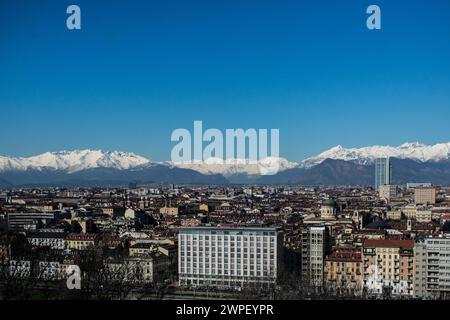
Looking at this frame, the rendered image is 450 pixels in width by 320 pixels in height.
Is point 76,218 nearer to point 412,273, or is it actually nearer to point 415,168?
point 412,273

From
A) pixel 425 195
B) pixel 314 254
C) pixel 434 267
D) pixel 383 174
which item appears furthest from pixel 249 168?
pixel 383 174

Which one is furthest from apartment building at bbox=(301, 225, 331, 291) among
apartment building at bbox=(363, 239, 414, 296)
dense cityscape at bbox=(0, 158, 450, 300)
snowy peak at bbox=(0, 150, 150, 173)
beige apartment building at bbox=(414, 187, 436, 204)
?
beige apartment building at bbox=(414, 187, 436, 204)

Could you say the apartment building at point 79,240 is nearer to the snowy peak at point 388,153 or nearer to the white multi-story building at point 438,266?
the white multi-story building at point 438,266

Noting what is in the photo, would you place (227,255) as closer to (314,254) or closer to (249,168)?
(314,254)

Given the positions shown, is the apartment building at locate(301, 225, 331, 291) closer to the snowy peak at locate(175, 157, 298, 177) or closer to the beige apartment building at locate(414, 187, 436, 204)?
the snowy peak at locate(175, 157, 298, 177)

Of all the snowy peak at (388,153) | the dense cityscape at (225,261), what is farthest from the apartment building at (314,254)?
the snowy peak at (388,153)

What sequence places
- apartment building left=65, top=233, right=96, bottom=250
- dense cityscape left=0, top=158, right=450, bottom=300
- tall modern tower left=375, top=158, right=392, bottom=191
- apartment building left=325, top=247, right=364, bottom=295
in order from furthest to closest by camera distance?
tall modern tower left=375, top=158, right=392, bottom=191 < apartment building left=65, top=233, right=96, bottom=250 < apartment building left=325, top=247, right=364, bottom=295 < dense cityscape left=0, top=158, right=450, bottom=300
